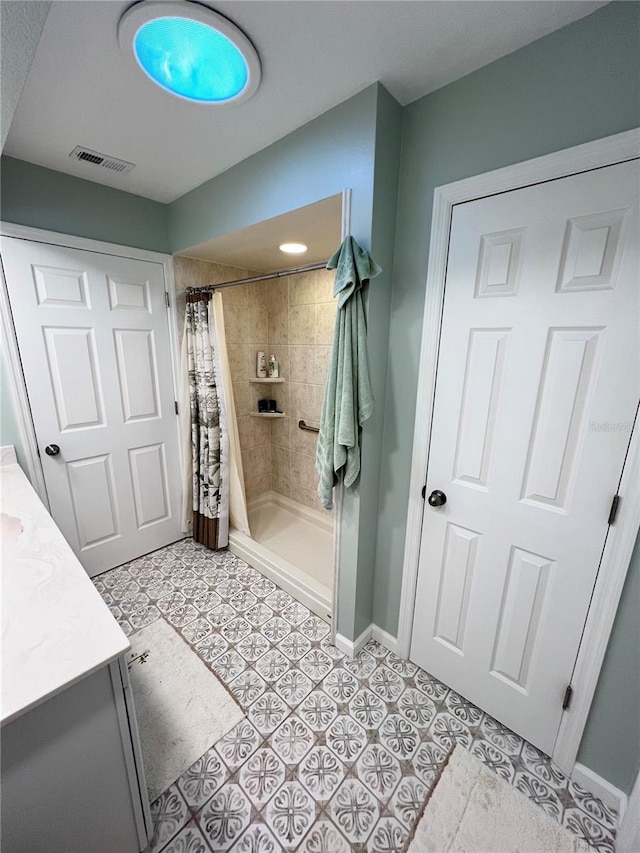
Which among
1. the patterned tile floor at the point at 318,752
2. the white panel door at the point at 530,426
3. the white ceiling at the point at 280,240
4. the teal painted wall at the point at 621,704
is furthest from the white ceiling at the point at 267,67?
→ the patterned tile floor at the point at 318,752

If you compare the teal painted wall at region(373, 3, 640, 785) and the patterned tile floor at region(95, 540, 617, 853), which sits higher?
the teal painted wall at region(373, 3, 640, 785)

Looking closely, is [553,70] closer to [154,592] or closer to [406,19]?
[406,19]

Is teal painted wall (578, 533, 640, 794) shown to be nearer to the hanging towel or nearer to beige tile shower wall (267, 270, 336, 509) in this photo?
the hanging towel

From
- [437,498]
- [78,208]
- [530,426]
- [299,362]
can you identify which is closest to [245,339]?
[299,362]

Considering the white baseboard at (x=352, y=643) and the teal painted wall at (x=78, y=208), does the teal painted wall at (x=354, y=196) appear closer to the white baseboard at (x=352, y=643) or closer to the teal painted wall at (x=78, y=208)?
the white baseboard at (x=352, y=643)

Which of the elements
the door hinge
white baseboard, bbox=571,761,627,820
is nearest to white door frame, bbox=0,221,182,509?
the door hinge

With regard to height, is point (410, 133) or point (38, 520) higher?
point (410, 133)

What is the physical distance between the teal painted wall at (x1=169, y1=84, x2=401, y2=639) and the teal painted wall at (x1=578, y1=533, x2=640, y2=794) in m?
0.91

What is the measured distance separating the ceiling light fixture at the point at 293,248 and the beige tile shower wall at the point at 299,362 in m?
0.39

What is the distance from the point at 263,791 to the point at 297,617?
0.80 metres

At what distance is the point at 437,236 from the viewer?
129 cm

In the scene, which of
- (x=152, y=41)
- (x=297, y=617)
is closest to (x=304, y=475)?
(x=297, y=617)

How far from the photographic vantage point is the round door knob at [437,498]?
1.43m

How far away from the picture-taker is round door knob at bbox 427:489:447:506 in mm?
1430
